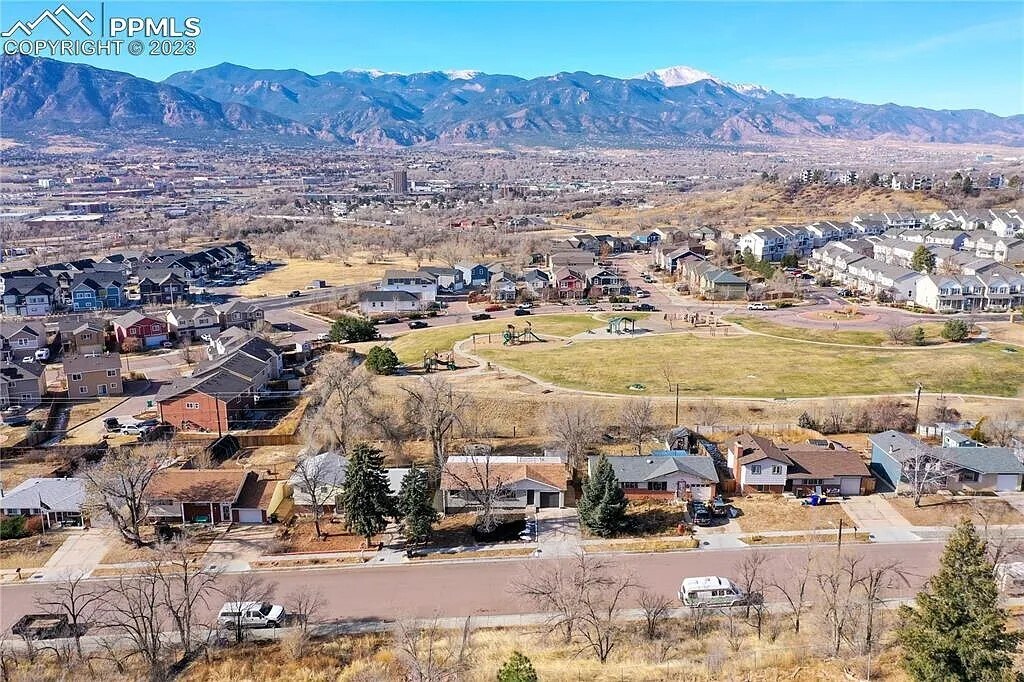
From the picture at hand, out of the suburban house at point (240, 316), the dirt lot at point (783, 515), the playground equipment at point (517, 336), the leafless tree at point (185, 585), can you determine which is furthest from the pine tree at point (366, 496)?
the suburban house at point (240, 316)

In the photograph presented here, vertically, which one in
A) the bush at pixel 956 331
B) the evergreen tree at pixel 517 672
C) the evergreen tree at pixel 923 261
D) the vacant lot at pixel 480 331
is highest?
the evergreen tree at pixel 923 261

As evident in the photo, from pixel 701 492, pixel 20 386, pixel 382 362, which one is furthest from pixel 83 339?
pixel 701 492

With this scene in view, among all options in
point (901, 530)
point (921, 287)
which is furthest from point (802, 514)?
point (921, 287)

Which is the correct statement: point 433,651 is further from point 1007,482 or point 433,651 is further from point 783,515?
point 1007,482

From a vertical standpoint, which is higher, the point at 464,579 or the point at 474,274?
the point at 474,274

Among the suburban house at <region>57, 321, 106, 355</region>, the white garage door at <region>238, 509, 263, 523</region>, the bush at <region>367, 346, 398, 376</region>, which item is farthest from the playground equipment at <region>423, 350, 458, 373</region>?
the suburban house at <region>57, 321, 106, 355</region>

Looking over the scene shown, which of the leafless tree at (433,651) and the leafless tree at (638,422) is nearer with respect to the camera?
the leafless tree at (433,651)

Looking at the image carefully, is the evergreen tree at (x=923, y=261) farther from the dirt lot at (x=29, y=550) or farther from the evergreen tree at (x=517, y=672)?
the dirt lot at (x=29, y=550)
